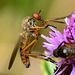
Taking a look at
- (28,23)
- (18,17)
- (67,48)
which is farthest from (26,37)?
(18,17)

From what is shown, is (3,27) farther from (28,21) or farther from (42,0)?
(28,21)

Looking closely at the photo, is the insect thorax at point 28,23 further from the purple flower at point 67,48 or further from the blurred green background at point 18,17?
the blurred green background at point 18,17

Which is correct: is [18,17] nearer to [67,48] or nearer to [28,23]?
[28,23]

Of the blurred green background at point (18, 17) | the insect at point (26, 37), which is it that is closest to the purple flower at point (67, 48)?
the insect at point (26, 37)

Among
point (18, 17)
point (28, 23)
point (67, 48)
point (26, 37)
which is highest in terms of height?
point (18, 17)

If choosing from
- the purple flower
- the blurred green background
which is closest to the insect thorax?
the purple flower

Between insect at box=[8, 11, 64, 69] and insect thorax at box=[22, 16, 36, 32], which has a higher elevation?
insect thorax at box=[22, 16, 36, 32]

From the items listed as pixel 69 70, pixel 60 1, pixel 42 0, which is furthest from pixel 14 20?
pixel 69 70

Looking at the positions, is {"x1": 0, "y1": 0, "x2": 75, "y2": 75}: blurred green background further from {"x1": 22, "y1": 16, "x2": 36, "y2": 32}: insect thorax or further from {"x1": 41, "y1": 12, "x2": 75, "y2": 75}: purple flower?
{"x1": 41, "y1": 12, "x2": 75, "y2": 75}: purple flower
